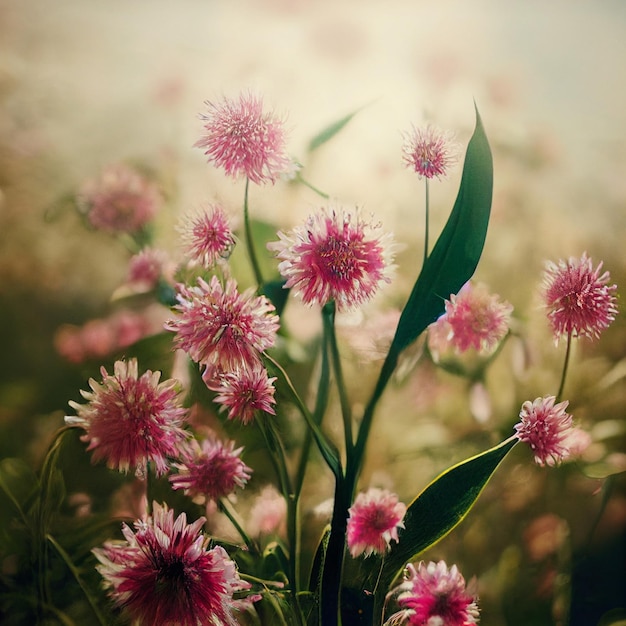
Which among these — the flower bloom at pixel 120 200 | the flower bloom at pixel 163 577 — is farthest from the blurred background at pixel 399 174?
the flower bloom at pixel 163 577

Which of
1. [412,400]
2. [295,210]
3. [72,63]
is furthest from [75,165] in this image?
[412,400]

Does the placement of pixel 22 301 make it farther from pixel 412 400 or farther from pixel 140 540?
pixel 412 400

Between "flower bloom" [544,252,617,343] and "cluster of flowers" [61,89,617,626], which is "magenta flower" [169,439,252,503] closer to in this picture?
"cluster of flowers" [61,89,617,626]

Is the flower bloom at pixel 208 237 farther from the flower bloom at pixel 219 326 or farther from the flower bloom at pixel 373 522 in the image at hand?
the flower bloom at pixel 373 522

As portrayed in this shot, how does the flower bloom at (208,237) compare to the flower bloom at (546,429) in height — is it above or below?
above

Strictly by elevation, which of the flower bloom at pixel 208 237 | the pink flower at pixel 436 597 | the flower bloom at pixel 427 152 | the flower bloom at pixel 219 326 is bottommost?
the pink flower at pixel 436 597

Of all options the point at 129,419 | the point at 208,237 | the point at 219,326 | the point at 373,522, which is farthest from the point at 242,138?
the point at 373,522
